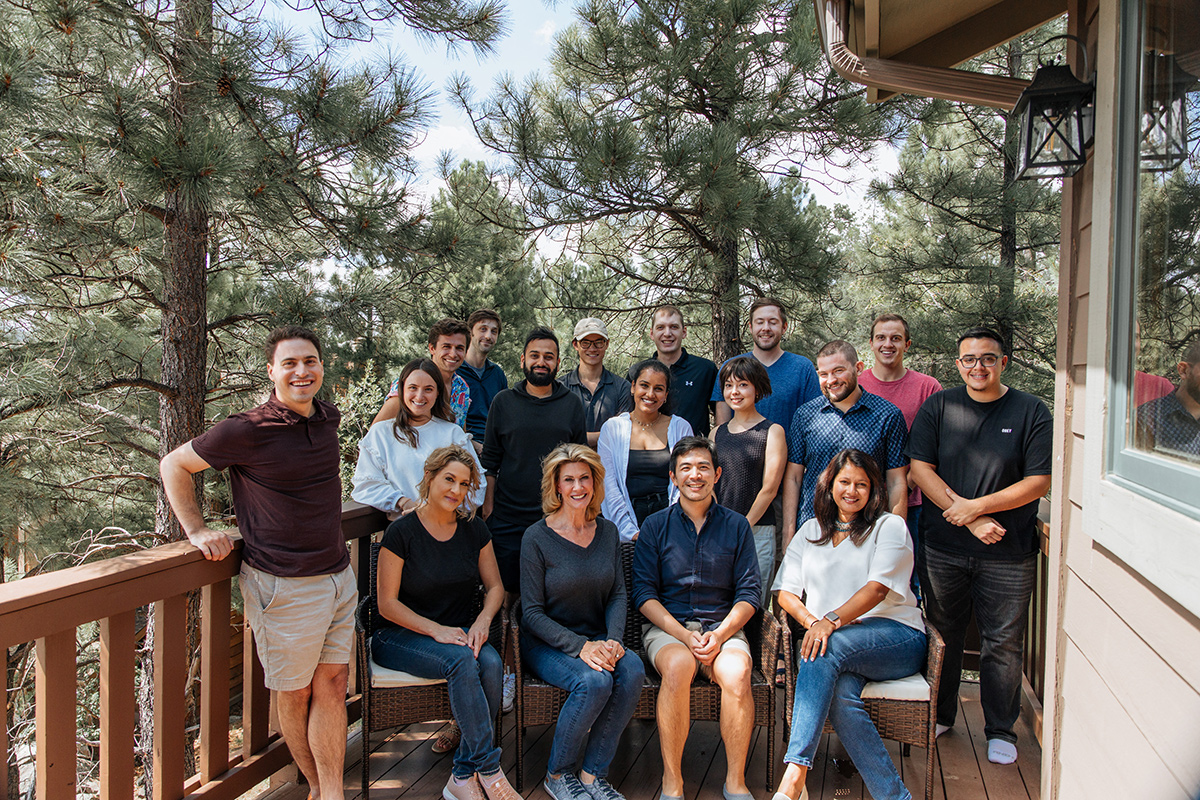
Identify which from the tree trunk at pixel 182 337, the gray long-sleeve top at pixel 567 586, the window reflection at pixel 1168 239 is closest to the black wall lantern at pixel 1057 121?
the window reflection at pixel 1168 239

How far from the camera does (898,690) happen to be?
2.44 m

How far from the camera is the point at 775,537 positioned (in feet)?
10.2

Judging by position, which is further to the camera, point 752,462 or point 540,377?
point 540,377

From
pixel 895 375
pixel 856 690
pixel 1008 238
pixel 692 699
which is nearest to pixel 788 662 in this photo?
pixel 856 690

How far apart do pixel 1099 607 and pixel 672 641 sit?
1350 mm

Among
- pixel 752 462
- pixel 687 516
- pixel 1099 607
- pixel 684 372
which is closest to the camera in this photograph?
pixel 1099 607

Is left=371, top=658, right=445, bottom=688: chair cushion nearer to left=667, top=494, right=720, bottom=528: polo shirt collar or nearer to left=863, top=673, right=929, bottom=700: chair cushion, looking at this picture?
left=667, top=494, right=720, bottom=528: polo shirt collar

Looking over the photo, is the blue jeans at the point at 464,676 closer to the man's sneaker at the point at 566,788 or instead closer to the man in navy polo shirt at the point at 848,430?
the man's sneaker at the point at 566,788

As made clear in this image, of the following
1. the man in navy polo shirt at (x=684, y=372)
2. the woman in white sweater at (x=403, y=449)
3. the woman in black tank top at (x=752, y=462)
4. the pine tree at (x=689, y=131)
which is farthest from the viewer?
the pine tree at (x=689, y=131)

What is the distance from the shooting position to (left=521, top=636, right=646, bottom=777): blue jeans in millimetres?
2436

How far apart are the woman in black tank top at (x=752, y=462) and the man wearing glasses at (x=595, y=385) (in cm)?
60

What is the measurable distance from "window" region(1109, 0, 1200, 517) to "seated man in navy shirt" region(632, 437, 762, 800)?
141 centimetres

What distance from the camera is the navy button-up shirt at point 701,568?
8.86ft

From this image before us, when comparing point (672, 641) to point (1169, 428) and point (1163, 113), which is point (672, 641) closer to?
point (1169, 428)
